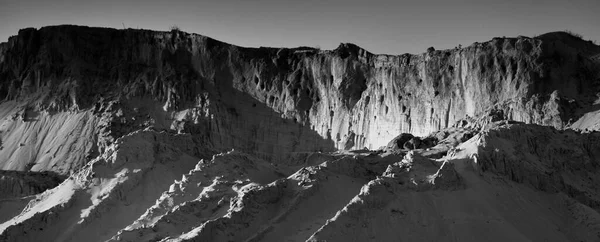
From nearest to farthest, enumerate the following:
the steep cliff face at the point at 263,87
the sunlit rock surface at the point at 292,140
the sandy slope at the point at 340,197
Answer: the sandy slope at the point at 340,197, the sunlit rock surface at the point at 292,140, the steep cliff face at the point at 263,87

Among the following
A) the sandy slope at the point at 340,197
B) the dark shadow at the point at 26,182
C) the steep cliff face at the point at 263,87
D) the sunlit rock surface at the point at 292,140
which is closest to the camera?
the sandy slope at the point at 340,197

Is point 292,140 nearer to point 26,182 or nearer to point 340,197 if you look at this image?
point 26,182

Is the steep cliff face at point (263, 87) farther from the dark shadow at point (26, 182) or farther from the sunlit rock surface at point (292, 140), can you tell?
the dark shadow at point (26, 182)

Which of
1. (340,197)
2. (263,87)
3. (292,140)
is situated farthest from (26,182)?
(340,197)

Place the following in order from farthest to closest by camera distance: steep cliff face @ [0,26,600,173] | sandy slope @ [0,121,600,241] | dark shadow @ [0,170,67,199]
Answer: dark shadow @ [0,170,67,199]
steep cliff face @ [0,26,600,173]
sandy slope @ [0,121,600,241]

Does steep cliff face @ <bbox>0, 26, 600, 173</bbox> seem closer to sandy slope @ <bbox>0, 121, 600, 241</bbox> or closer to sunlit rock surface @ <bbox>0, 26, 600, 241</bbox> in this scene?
sunlit rock surface @ <bbox>0, 26, 600, 241</bbox>

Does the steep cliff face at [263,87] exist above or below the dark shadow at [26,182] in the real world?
above

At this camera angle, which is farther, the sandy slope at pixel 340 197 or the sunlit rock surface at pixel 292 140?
the sunlit rock surface at pixel 292 140

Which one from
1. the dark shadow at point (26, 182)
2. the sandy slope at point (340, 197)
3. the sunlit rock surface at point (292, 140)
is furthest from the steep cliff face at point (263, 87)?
the sandy slope at point (340, 197)

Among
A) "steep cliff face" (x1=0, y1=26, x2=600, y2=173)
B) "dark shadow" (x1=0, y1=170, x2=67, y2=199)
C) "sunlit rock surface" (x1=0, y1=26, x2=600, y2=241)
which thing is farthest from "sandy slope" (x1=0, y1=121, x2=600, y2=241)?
"steep cliff face" (x1=0, y1=26, x2=600, y2=173)
